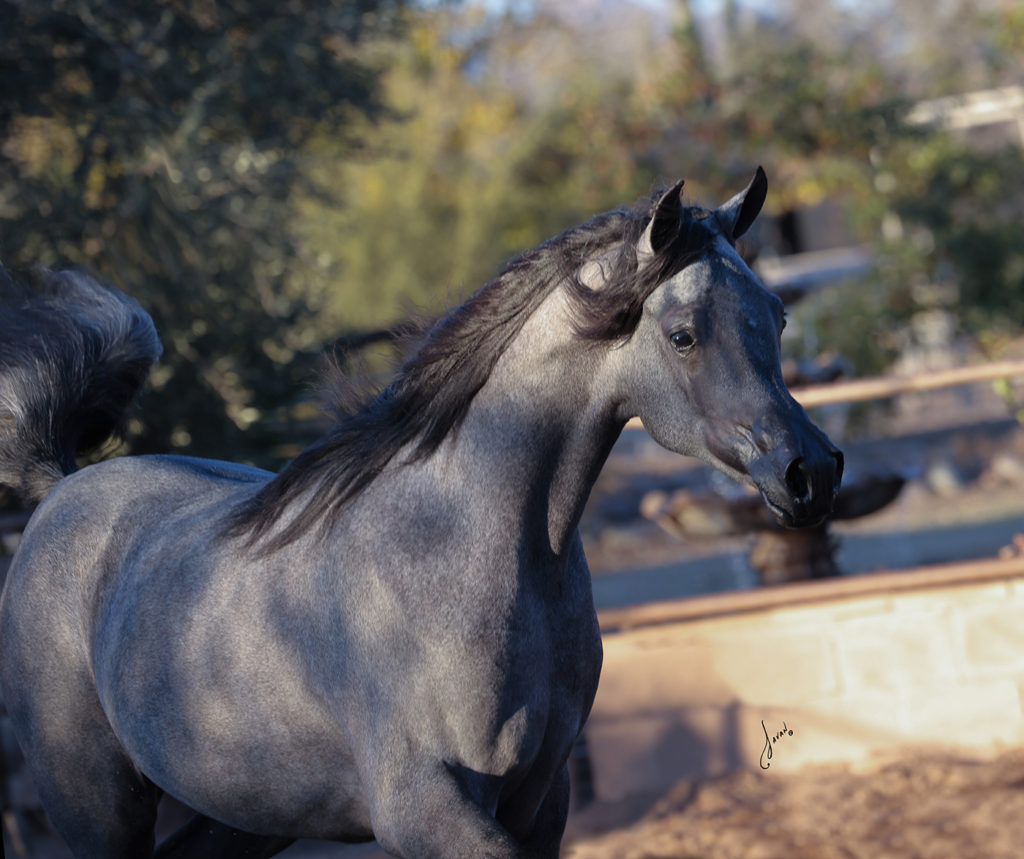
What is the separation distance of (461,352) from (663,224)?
19.4 inches

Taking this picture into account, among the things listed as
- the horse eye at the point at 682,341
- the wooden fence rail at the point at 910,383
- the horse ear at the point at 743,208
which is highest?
the horse ear at the point at 743,208

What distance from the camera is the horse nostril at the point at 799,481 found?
195cm

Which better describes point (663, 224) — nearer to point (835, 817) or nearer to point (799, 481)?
point (799, 481)

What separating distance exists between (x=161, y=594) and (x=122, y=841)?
0.66m

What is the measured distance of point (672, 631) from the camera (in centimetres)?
493

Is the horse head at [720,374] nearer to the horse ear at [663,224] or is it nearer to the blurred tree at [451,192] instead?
the horse ear at [663,224]

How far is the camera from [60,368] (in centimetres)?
318

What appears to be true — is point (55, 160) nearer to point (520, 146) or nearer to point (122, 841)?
point (122, 841)

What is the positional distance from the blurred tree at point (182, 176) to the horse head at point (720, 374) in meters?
4.26

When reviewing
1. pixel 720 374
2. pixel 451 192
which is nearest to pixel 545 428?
pixel 720 374

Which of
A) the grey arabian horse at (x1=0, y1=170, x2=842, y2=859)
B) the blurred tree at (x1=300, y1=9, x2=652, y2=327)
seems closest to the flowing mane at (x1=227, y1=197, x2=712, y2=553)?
the grey arabian horse at (x1=0, y1=170, x2=842, y2=859)

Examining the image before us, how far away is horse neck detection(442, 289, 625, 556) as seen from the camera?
2.26m

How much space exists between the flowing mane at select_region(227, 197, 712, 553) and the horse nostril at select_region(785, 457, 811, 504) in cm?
42

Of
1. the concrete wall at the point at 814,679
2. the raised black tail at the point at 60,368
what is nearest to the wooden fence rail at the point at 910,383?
the concrete wall at the point at 814,679
